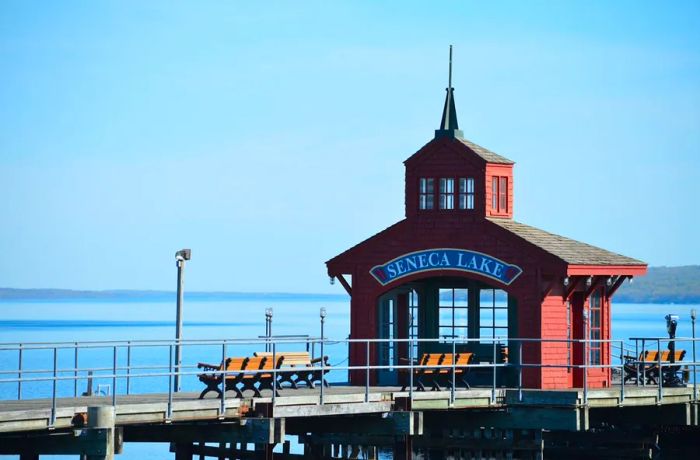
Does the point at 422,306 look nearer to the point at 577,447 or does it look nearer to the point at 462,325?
the point at 462,325

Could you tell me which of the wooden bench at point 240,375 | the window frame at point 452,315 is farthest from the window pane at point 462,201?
the wooden bench at point 240,375

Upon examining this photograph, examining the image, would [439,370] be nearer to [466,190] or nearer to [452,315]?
[452,315]

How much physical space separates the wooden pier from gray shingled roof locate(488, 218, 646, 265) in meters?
2.99

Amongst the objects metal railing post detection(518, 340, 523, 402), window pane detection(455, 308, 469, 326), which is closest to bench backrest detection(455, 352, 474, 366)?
metal railing post detection(518, 340, 523, 402)

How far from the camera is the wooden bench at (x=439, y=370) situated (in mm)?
31281

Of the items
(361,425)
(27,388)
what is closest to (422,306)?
(361,425)

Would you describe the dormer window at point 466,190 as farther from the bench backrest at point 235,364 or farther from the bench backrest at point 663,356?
the bench backrest at point 235,364

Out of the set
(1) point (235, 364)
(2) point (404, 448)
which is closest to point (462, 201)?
(2) point (404, 448)

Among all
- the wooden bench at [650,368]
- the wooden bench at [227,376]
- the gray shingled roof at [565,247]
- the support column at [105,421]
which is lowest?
the support column at [105,421]

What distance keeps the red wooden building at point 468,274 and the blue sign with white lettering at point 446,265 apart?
0.02 metres

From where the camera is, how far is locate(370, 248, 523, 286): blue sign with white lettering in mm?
34031

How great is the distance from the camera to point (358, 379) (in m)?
35.3

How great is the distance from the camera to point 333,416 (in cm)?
2966

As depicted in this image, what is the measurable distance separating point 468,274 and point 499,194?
235 cm
